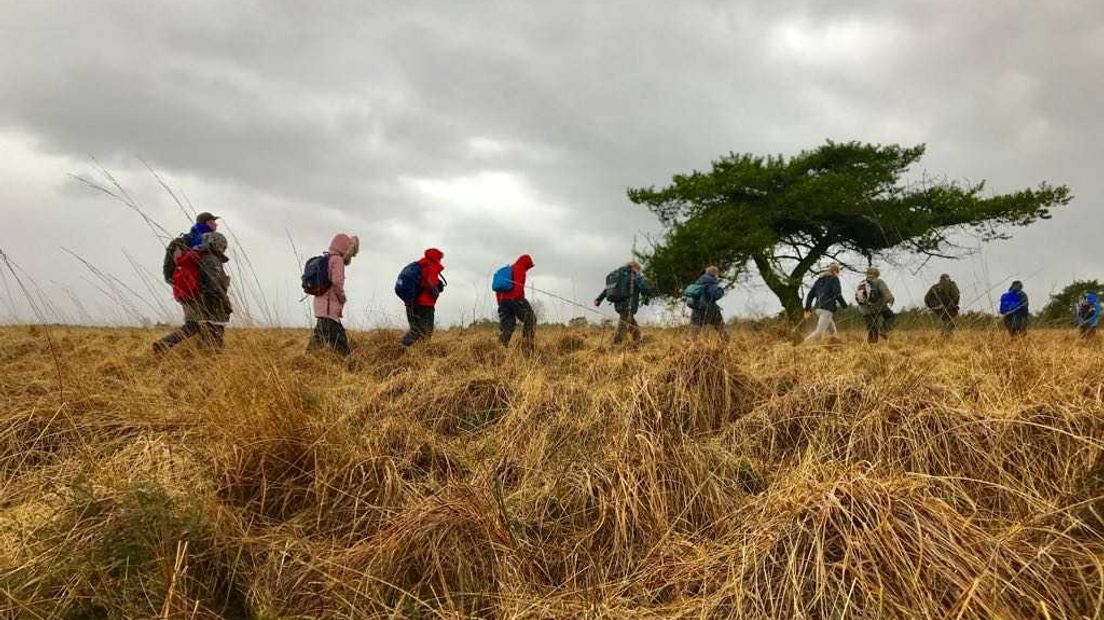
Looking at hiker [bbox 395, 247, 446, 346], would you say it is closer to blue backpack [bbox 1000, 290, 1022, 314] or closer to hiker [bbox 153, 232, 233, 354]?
hiker [bbox 153, 232, 233, 354]

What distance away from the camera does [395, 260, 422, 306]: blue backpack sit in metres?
7.58

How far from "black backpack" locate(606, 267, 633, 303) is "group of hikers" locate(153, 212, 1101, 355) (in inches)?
0.6

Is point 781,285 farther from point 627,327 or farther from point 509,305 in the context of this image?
point 627,327

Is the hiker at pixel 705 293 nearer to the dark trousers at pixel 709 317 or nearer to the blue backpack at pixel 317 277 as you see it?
the dark trousers at pixel 709 317

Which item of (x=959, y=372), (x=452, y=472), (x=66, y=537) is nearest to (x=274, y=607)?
(x=66, y=537)

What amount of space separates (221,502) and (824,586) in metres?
2.23

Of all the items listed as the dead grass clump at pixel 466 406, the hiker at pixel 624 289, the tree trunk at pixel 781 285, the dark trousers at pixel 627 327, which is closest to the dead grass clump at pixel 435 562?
the dead grass clump at pixel 466 406

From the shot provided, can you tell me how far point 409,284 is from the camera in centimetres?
758

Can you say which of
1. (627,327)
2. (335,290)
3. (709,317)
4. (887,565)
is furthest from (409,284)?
(887,565)

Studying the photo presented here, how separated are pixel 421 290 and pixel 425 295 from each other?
0.08m

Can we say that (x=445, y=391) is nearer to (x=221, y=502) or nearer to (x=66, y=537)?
(x=221, y=502)

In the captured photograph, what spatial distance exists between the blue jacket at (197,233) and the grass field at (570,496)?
2.18 meters

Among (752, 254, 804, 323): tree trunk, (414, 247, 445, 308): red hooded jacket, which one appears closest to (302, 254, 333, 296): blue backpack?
(414, 247, 445, 308): red hooded jacket

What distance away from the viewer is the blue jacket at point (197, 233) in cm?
595
